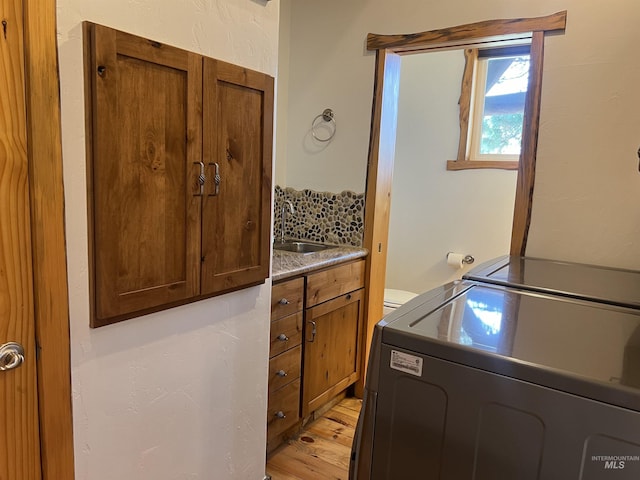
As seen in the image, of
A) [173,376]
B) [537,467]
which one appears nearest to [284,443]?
[173,376]

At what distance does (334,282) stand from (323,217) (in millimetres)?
552

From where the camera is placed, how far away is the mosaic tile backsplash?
2.81m

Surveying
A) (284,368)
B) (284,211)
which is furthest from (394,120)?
(284,368)

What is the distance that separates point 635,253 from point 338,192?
156cm

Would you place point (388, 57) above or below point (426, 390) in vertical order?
above

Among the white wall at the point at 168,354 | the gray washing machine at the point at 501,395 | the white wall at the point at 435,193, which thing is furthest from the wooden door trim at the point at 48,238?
the white wall at the point at 435,193

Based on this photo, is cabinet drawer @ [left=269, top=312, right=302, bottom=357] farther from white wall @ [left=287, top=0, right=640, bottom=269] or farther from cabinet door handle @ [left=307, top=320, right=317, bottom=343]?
white wall @ [left=287, top=0, right=640, bottom=269]

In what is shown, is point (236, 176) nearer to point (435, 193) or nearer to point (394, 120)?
point (394, 120)

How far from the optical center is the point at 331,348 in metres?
2.58

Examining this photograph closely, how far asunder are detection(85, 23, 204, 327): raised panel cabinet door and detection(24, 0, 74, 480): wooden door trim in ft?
0.27

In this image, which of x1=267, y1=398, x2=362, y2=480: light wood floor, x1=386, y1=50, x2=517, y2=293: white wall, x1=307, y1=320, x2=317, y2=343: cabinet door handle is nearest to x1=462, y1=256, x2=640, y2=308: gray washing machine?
x1=307, y1=320, x2=317, y2=343: cabinet door handle

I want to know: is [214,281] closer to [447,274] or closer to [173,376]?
[173,376]

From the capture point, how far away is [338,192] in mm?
2855

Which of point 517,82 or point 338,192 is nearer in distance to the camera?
point 338,192
